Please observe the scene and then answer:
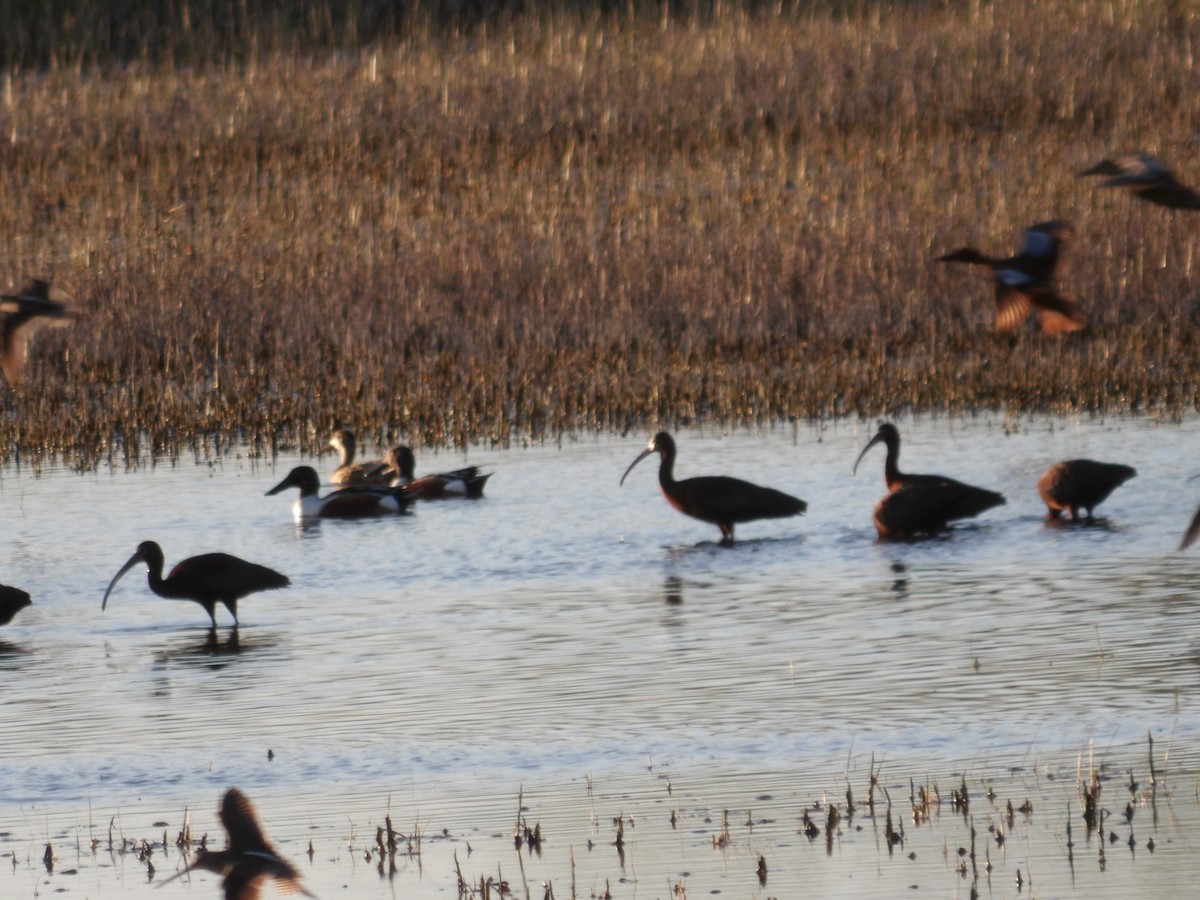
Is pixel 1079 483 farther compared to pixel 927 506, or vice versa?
pixel 1079 483

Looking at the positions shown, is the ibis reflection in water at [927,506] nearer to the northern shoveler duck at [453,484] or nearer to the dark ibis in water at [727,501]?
the dark ibis in water at [727,501]

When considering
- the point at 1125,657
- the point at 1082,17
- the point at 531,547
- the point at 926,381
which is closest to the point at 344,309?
the point at 926,381

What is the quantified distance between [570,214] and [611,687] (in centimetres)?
1413

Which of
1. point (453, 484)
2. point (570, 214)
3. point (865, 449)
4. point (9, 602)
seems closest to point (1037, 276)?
point (9, 602)

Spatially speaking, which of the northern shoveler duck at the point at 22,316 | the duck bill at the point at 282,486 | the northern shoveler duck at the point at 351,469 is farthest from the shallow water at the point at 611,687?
the northern shoveler duck at the point at 22,316

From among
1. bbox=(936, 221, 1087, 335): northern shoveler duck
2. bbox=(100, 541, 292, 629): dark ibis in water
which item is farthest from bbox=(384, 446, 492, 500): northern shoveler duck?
bbox=(936, 221, 1087, 335): northern shoveler duck

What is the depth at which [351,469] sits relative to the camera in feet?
51.2

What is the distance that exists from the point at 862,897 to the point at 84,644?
5.73 meters

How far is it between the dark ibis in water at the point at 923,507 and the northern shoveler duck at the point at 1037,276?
12.8ft

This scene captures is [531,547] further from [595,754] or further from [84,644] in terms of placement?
[595,754]

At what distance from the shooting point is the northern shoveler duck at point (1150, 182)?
25.2 feet

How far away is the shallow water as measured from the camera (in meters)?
6.49

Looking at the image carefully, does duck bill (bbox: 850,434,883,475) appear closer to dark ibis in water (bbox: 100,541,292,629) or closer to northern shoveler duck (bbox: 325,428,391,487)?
northern shoveler duck (bbox: 325,428,391,487)

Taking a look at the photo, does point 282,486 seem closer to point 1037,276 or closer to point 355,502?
point 355,502
